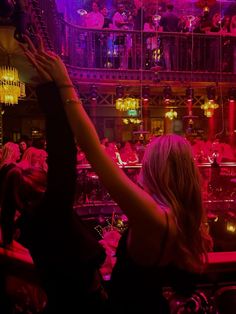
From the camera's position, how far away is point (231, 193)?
33.0 ft

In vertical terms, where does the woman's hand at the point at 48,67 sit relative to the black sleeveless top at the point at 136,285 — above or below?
above

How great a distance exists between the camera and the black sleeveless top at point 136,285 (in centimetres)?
124

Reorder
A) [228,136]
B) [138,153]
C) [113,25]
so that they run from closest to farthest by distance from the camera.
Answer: [138,153] → [113,25] → [228,136]

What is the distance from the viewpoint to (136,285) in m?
1.25

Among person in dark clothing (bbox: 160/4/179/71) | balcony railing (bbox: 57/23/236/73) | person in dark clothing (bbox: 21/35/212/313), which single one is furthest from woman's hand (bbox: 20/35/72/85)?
person in dark clothing (bbox: 160/4/179/71)

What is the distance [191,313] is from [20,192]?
103 cm

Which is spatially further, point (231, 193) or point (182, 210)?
point (231, 193)

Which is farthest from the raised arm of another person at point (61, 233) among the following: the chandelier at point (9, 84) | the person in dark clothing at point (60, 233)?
the chandelier at point (9, 84)

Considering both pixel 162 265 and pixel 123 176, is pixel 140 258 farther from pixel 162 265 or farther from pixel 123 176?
pixel 123 176

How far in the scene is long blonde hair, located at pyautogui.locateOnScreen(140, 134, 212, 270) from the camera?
127 cm

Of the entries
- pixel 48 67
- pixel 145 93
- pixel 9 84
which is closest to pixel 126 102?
pixel 145 93

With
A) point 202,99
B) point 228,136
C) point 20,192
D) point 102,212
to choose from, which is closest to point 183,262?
point 20,192

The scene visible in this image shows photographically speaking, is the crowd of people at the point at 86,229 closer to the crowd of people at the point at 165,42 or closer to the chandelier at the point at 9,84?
the chandelier at the point at 9,84

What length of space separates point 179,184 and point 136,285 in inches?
13.8
